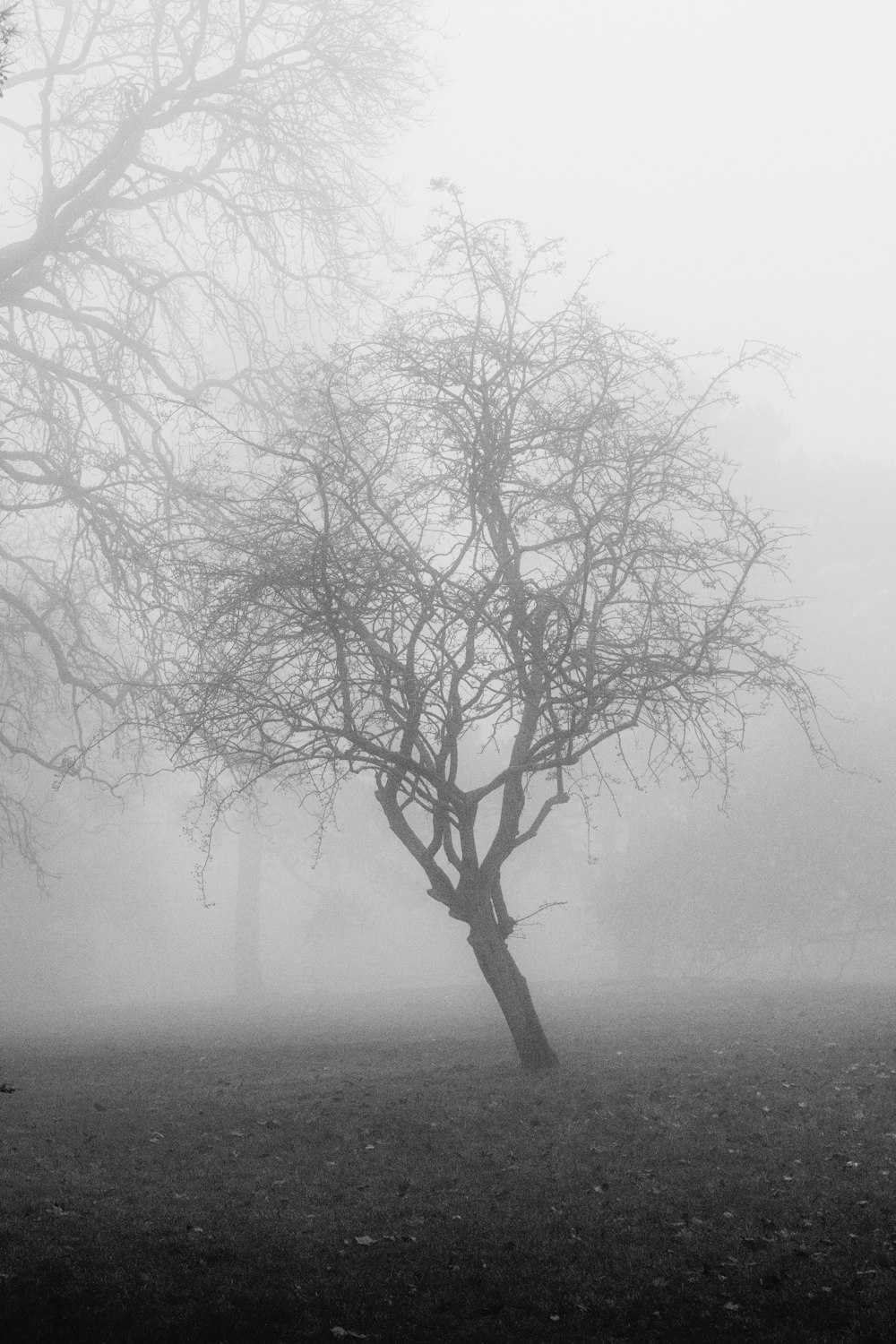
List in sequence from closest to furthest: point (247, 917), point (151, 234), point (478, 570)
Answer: point (478, 570) < point (151, 234) < point (247, 917)

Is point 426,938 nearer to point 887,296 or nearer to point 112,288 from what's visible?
point 112,288

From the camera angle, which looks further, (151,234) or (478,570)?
(151,234)

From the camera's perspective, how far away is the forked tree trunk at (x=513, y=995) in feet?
37.2

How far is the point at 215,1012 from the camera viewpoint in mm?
25375

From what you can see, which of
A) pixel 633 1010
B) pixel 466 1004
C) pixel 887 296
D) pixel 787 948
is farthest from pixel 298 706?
pixel 887 296

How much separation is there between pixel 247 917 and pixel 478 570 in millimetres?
24853

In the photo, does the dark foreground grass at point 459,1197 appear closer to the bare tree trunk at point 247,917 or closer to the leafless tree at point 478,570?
the leafless tree at point 478,570

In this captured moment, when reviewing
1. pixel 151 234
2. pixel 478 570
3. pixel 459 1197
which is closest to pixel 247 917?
pixel 151 234

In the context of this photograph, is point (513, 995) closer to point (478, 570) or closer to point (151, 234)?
point (478, 570)

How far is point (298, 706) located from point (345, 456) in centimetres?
256

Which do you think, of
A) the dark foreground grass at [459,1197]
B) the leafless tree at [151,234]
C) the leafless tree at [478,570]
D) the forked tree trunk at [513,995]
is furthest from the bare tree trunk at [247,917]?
the leafless tree at [478,570]

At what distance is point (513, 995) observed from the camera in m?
11.5

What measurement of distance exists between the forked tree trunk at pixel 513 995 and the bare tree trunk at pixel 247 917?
21347mm

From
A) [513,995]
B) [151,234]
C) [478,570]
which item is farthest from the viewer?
[151,234]
